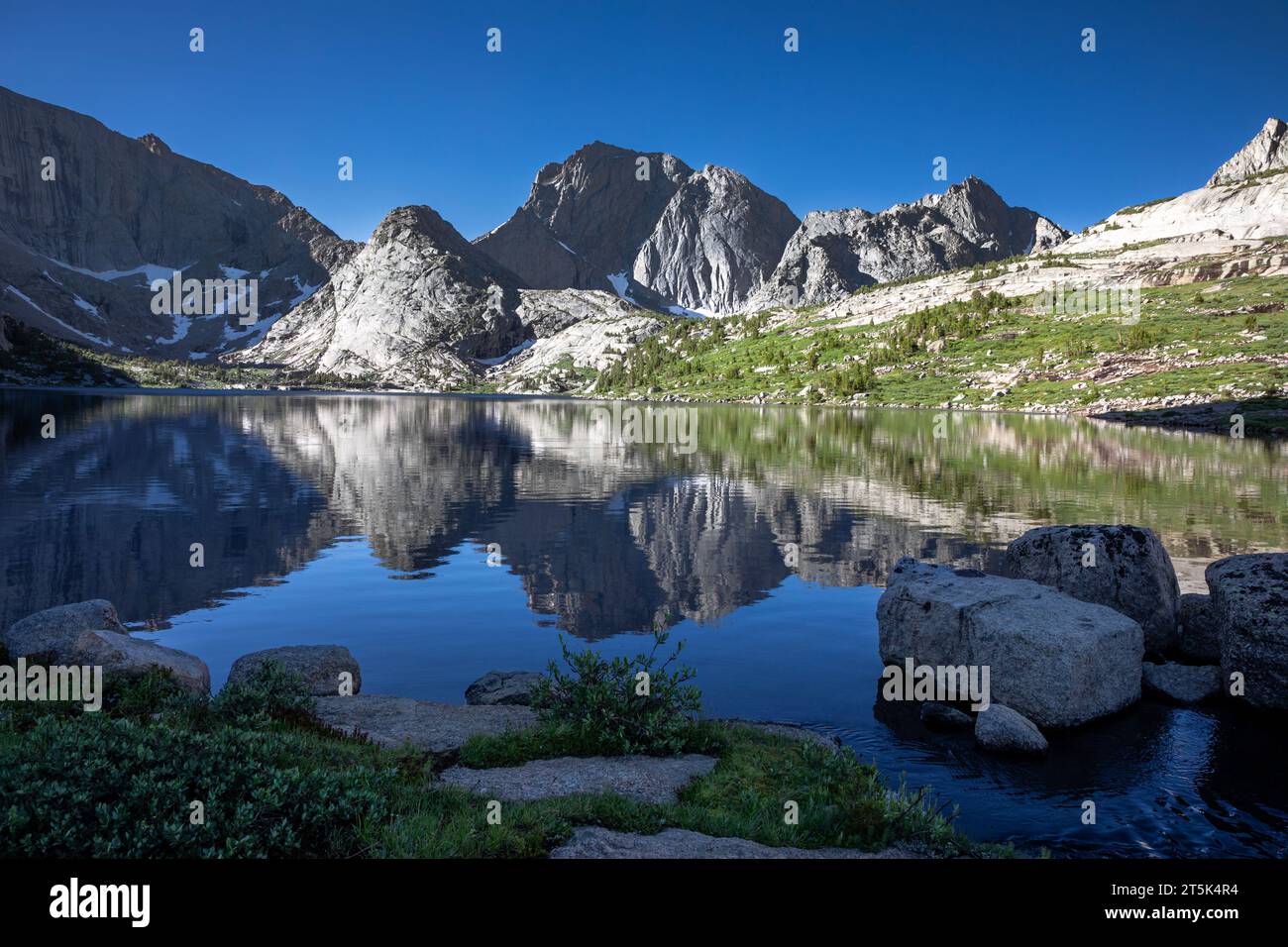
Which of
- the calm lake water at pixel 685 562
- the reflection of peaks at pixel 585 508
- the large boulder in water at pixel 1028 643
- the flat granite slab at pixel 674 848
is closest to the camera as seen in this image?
the flat granite slab at pixel 674 848

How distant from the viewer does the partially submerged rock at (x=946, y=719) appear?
61.7 feet

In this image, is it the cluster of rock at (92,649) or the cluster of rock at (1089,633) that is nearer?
the cluster of rock at (92,649)

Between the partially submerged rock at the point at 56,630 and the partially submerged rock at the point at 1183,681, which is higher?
the partially submerged rock at the point at 56,630

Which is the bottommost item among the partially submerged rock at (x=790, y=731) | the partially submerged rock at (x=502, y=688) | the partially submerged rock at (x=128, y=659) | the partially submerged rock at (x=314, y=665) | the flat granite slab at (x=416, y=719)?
the partially submerged rock at (x=790, y=731)

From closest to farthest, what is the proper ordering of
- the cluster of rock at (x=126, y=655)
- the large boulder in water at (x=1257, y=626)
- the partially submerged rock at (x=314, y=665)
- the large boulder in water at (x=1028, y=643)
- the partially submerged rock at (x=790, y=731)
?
the partially submerged rock at (x=790, y=731) → the cluster of rock at (x=126, y=655) → the large boulder in water at (x=1028, y=643) → the large boulder in water at (x=1257, y=626) → the partially submerged rock at (x=314, y=665)

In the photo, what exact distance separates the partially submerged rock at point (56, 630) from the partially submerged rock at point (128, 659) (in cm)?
32

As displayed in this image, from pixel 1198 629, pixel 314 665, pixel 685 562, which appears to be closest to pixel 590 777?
pixel 314 665

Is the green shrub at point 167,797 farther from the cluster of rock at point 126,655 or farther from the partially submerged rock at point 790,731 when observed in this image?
the partially submerged rock at point 790,731

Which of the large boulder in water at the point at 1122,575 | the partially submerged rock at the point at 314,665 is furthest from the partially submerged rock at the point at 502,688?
the large boulder in water at the point at 1122,575

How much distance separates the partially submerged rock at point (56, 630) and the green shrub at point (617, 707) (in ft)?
36.7

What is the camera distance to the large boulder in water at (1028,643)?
1881 cm
